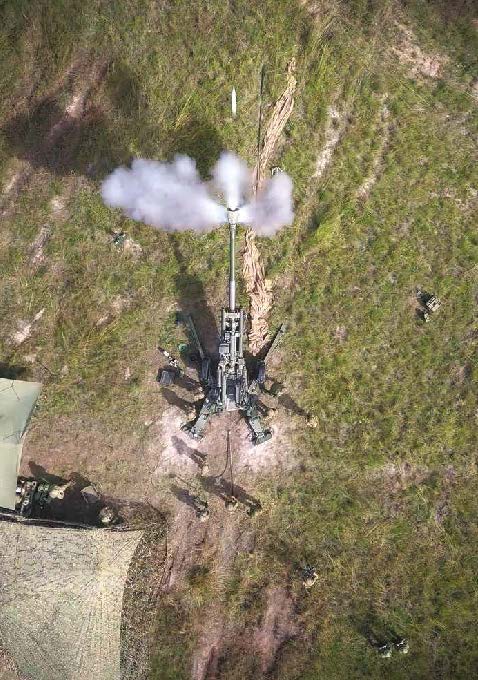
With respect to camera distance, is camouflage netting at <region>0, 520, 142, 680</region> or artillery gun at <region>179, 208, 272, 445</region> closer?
artillery gun at <region>179, 208, 272, 445</region>

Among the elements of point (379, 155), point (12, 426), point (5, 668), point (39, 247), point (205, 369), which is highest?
point (379, 155)

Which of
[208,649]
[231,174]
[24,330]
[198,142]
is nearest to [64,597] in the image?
[208,649]

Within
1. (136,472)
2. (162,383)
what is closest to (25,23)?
(162,383)

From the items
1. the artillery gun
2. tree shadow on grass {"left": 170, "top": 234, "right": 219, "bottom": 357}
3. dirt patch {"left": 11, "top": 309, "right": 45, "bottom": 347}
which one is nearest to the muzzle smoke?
tree shadow on grass {"left": 170, "top": 234, "right": 219, "bottom": 357}

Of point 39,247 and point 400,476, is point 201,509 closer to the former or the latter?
point 400,476

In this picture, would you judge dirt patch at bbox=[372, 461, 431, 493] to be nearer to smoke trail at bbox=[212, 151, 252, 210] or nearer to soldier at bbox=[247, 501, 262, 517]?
soldier at bbox=[247, 501, 262, 517]

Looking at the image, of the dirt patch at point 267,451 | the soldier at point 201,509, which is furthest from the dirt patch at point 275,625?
the dirt patch at point 267,451

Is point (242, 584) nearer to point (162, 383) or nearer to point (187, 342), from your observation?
point (162, 383)
